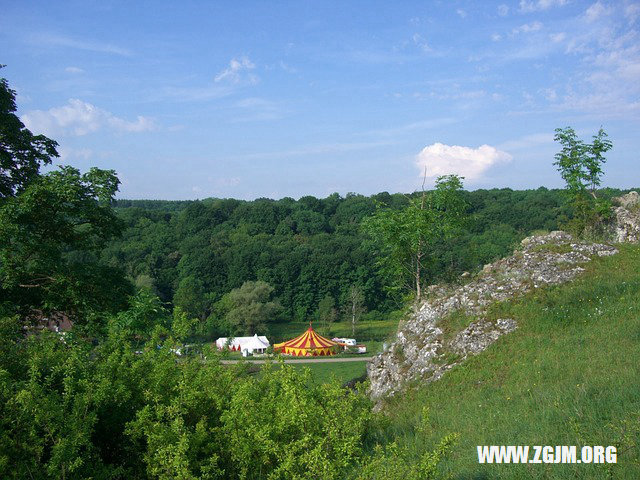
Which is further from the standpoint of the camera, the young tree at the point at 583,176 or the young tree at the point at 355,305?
the young tree at the point at 355,305

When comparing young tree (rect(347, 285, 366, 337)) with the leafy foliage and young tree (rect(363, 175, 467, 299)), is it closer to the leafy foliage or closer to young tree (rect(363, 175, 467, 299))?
young tree (rect(363, 175, 467, 299))

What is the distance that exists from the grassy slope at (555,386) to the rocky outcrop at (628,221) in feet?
7.40

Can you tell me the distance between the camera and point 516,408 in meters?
6.51

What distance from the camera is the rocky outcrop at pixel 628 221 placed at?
50.4ft

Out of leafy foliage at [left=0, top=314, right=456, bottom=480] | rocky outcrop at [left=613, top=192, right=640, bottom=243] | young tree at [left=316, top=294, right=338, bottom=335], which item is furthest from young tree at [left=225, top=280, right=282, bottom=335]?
leafy foliage at [left=0, top=314, right=456, bottom=480]

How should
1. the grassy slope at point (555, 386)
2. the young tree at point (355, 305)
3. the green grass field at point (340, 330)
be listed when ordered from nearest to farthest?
the grassy slope at point (555, 386) < the green grass field at point (340, 330) < the young tree at point (355, 305)

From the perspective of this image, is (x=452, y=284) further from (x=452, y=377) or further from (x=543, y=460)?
(x=543, y=460)

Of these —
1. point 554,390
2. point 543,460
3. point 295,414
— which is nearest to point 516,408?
point 554,390

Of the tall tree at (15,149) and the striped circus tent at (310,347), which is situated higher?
the tall tree at (15,149)

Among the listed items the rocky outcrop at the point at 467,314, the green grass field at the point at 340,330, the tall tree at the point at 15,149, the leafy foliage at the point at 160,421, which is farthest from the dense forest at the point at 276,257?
the leafy foliage at the point at 160,421

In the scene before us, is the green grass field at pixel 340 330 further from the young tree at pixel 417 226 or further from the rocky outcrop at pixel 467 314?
the rocky outcrop at pixel 467 314

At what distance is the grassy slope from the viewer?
4559 mm

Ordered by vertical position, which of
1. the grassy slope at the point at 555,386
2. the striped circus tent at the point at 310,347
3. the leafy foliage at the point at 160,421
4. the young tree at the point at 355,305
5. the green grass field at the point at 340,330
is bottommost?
the green grass field at the point at 340,330

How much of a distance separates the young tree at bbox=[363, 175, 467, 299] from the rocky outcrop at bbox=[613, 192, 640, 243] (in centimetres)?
469
